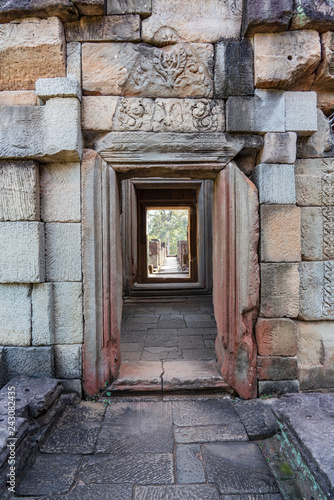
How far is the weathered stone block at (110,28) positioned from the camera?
251 centimetres

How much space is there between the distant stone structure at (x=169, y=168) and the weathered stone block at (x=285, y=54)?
13 millimetres

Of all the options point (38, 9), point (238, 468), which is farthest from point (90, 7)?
point (238, 468)

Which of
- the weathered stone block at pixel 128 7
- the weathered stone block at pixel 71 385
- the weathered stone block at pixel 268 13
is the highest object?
the weathered stone block at pixel 128 7

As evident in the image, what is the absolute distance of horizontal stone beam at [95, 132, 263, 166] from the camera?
8.39ft

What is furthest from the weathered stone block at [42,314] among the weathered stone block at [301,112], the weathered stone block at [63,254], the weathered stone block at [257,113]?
the weathered stone block at [301,112]

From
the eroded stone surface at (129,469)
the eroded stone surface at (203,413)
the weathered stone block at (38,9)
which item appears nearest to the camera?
the eroded stone surface at (129,469)

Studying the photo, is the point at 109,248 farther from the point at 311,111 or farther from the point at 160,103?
the point at 311,111

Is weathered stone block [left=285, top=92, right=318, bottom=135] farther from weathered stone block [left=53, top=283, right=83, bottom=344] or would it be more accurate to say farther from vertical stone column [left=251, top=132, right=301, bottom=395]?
weathered stone block [left=53, top=283, right=83, bottom=344]

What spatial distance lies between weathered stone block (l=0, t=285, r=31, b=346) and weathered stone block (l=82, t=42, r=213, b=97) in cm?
192

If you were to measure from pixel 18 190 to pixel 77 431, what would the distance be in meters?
2.03

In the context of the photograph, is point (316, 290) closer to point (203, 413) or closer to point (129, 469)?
point (203, 413)

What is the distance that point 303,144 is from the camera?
106 inches

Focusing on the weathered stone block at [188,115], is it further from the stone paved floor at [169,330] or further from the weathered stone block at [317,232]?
the stone paved floor at [169,330]

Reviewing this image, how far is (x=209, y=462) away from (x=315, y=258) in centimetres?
194
